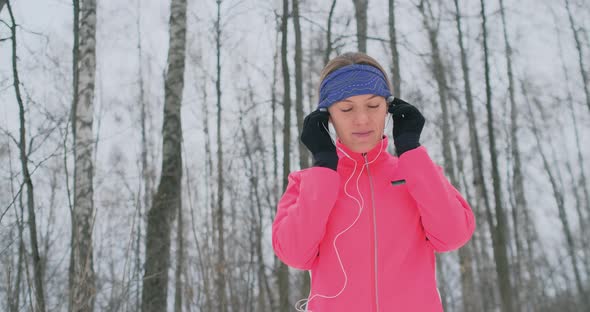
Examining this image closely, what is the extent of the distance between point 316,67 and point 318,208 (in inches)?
498

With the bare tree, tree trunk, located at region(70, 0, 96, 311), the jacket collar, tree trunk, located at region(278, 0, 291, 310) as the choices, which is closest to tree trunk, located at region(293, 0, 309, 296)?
tree trunk, located at region(278, 0, 291, 310)

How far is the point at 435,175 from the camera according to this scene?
1497 mm

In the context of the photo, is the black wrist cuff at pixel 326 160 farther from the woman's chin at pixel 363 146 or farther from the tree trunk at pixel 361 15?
the tree trunk at pixel 361 15

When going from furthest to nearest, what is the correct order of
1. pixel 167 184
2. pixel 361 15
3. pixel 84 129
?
pixel 361 15, pixel 84 129, pixel 167 184

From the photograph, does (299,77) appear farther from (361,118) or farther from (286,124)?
(361,118)

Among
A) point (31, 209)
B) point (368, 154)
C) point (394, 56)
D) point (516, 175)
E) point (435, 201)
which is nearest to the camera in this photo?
point (435, 201)

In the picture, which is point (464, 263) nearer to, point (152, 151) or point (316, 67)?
point (316, 67)

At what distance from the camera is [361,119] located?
1.61m

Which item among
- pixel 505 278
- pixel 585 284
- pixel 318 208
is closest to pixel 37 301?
pixel 318 208

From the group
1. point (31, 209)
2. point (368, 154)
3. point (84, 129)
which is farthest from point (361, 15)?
point (368, 154)

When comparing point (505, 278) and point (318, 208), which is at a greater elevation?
point (318, 208)

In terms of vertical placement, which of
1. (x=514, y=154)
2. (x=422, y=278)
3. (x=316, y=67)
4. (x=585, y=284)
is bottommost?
(x=585, y=284)

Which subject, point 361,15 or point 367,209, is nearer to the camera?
point 367,209

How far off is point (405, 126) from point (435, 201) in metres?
0.30
